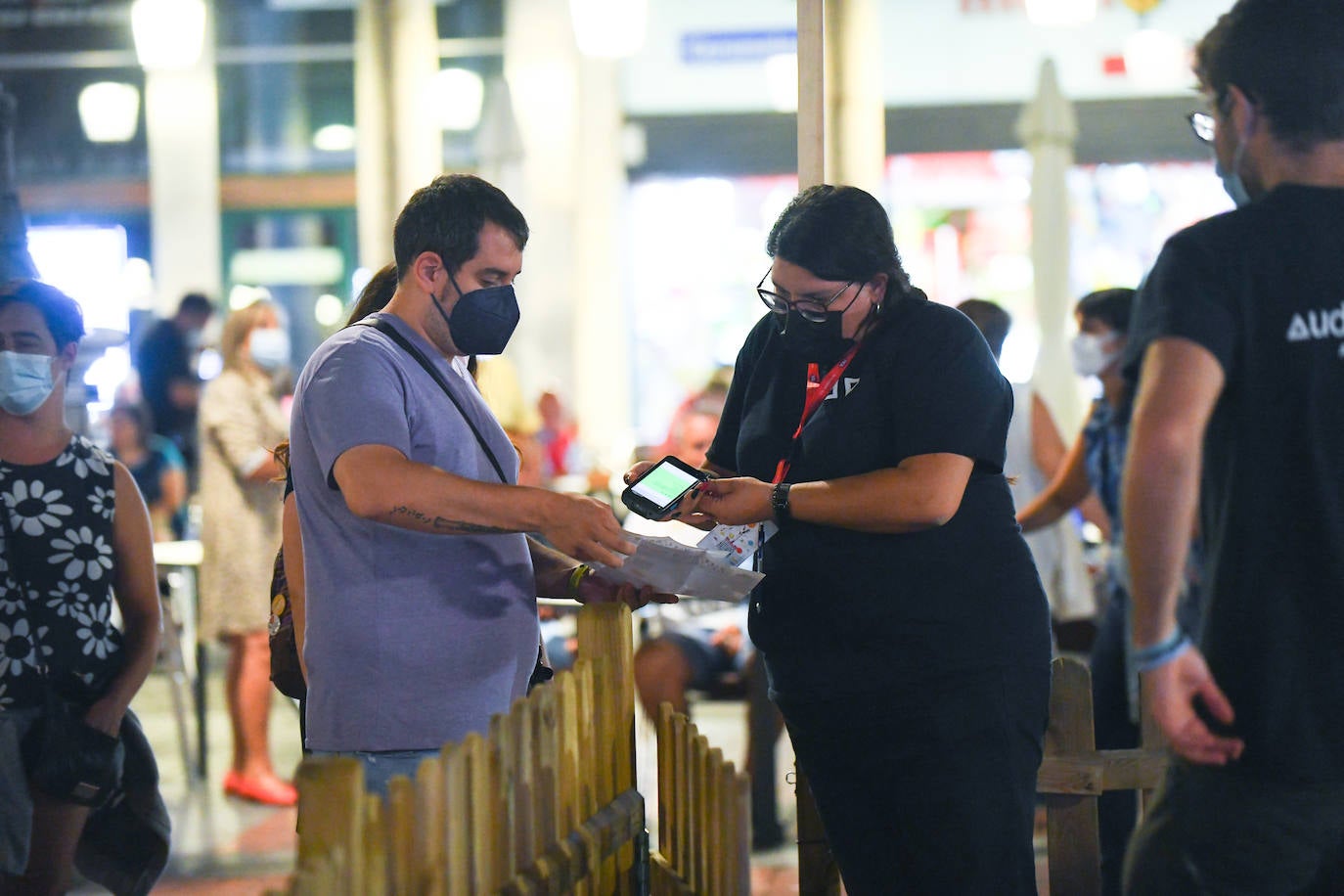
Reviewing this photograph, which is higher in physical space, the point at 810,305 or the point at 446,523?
the point at 810,305

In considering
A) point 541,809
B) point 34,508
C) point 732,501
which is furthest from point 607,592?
point 34,508

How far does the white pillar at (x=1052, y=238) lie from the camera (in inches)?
375

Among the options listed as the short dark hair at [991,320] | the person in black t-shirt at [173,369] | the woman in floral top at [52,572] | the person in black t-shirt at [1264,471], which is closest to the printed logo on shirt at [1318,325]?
the person in black t-shirt at [1264,471]

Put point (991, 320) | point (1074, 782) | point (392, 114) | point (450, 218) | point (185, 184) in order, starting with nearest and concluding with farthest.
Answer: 1. point (450, 218)
2. point (1074, 782)
3. point (991, 320)
4. point (392, 114)
5. point (185, 184)

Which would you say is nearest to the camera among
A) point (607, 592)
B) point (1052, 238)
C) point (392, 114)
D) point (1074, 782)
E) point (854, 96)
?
point (607, 592)

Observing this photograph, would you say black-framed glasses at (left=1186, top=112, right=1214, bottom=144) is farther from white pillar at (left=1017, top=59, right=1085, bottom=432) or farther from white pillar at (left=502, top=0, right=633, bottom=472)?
white pillar at (left=502, top=0, right=633, bottom=472)

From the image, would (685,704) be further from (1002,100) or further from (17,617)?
(1002,100)

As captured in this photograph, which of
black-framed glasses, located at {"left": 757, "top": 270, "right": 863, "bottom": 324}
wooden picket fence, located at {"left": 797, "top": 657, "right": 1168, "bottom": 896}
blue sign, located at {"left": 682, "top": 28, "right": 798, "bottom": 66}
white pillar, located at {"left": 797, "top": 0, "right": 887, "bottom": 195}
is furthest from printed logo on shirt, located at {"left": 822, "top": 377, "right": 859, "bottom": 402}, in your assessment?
blue sign, located at {"left": 682, "top": 28, "right": 798, "bottom": 66}

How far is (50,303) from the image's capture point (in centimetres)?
325

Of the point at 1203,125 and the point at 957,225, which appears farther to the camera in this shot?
the point at 957,225

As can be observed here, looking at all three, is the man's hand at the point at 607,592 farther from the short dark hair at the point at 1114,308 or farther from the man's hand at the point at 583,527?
the short dark hair at the point at 1114,308

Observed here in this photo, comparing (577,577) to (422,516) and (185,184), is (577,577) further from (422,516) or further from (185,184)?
(185,184)

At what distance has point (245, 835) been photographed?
5543 mm

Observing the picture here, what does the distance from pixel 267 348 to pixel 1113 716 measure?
142 inches
